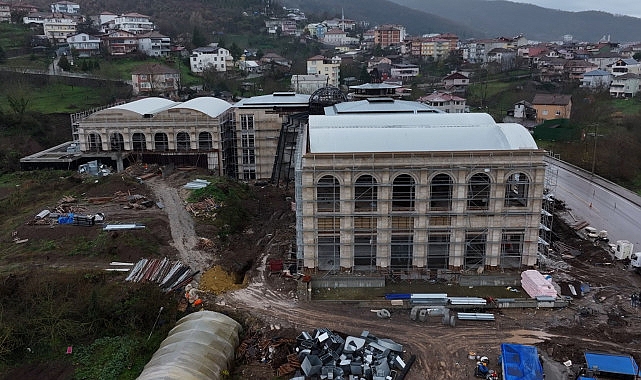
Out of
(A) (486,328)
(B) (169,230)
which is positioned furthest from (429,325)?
(B) (169,230)

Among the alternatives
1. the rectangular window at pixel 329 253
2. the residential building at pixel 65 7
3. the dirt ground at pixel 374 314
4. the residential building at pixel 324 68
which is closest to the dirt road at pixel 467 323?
the dirt ground at pixel 374 314

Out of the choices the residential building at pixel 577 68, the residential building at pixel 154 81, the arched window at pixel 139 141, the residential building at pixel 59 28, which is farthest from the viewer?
the residential building at pixel 59 28

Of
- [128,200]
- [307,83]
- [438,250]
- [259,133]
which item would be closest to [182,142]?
[259,133]

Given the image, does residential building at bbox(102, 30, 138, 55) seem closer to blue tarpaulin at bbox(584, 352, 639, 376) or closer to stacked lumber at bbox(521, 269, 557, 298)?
stacked lumber at bbox(521, 269, 557, 298)

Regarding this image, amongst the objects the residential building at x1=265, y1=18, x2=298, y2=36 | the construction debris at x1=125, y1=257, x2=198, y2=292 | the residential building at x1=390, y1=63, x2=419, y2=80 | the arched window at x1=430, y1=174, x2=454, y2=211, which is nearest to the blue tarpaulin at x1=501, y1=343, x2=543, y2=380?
the arched window at x1=430, y1=174, x2=454, y2=211

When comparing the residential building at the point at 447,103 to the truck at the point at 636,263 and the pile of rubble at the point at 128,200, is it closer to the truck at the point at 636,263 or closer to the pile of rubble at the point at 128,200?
the truck at the point at 636,263
